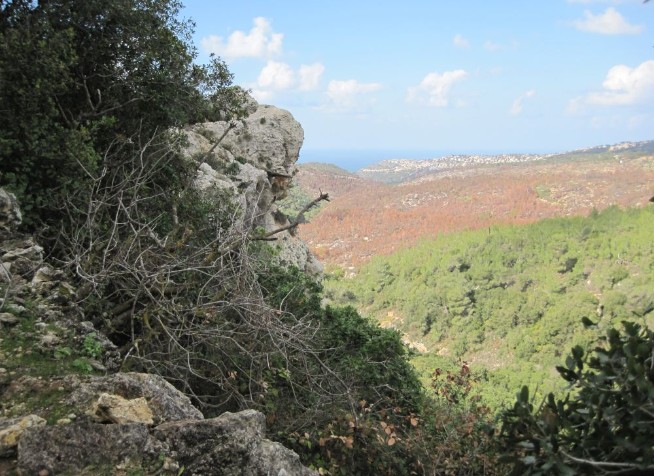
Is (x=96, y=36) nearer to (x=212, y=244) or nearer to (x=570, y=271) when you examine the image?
(x=212, y=244)

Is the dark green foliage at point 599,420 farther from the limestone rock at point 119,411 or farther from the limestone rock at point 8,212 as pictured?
the limestone rock at point 8,212

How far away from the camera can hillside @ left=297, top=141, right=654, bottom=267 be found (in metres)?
88.3

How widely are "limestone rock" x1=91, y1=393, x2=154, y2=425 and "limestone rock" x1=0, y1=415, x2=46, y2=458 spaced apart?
29cm

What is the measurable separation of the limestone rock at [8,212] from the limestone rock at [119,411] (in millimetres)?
2565

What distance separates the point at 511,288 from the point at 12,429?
66.6 m

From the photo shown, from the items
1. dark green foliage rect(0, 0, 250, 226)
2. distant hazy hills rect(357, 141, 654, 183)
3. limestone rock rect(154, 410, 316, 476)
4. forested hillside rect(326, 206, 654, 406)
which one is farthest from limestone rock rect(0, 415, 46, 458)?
distant hazy hills rect(357, 141, 654, 183)

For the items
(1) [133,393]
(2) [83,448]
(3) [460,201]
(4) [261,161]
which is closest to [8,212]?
(1) [133,393]

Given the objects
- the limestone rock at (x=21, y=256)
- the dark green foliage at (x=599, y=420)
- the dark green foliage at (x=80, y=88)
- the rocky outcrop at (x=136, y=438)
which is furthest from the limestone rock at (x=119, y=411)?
the dark green foliage at (x=80, y=88)

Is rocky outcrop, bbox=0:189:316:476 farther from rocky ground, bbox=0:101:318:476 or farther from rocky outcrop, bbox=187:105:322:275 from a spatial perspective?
rocky outcrop, bbox=187:105:322:275

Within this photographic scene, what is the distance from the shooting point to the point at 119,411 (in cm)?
276

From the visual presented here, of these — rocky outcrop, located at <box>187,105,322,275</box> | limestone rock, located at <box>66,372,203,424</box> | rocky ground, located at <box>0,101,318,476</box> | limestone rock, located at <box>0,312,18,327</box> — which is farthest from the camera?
Result: rocky outcrop, located at <box>187,105,322,275</box>

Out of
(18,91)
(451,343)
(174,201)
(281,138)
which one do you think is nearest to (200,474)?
(18,91)

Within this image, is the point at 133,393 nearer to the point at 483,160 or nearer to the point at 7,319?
the point at 7,319

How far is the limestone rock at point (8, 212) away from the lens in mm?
4418
